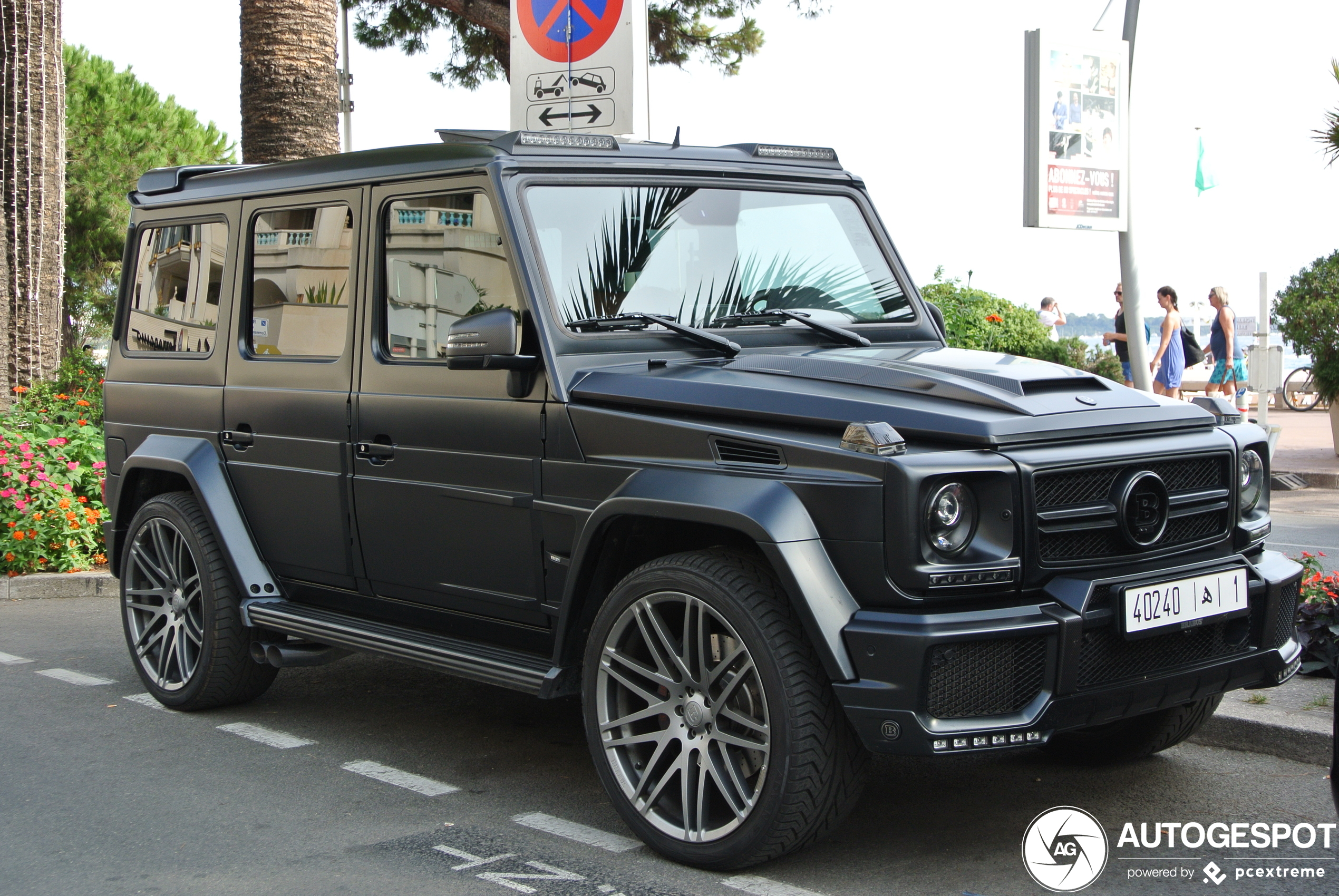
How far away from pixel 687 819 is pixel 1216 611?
1.54 m

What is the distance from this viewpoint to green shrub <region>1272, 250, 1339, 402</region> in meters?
15.0

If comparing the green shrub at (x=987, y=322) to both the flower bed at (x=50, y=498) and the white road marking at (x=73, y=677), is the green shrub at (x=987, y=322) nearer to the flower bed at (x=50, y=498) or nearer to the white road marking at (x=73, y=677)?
the flower bed at (x=50, y=498)

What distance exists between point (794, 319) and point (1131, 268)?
26.1 ft

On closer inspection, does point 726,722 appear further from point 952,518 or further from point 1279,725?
point 1279,725

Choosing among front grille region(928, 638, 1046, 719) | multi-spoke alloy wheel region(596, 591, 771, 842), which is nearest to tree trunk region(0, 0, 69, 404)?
multi-spoke alloy wheel region(596, 591, 771, 842)

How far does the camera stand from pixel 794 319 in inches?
189

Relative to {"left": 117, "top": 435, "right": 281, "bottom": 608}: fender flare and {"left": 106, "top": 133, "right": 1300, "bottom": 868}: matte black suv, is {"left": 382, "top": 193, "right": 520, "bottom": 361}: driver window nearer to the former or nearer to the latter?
{"left": 106, "top": 133, "right": 1300, "bottom": 868}: matte black suv

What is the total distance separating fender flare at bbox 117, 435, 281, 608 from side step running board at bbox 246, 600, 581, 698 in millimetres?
90

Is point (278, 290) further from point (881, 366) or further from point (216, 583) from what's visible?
point (881, 366)

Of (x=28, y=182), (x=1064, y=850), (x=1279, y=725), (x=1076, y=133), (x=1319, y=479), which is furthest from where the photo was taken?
(x=1319, y=479)

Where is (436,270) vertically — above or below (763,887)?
above

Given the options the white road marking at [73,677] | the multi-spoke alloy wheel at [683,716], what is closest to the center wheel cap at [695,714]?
the multi-spoke alloy wheel at [683,716]

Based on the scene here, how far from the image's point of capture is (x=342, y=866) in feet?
13.1

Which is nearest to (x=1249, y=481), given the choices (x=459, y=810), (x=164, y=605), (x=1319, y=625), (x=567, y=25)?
(x=1319, y=625)
